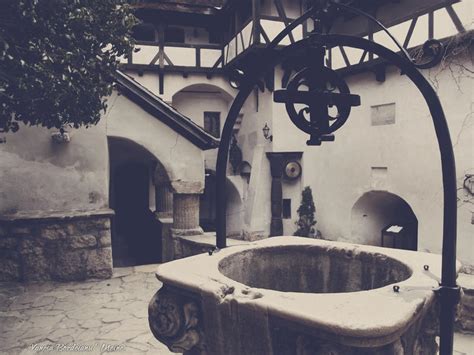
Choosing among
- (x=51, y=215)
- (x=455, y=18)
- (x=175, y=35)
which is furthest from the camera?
(x=175, y=35)

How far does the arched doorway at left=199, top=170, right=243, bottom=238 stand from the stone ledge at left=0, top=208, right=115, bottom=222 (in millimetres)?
8125

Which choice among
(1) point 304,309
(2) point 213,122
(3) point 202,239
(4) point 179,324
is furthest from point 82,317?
(2) point 213,122

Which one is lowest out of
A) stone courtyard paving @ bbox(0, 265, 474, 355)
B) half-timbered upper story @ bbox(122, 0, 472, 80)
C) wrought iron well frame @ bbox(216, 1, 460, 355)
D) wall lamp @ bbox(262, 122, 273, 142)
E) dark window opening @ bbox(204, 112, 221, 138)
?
stone courtyard paving @ bbox(0, 265, 474, 355)

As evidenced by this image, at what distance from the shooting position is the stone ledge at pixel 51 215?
583 cm

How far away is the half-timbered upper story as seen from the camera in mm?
8573

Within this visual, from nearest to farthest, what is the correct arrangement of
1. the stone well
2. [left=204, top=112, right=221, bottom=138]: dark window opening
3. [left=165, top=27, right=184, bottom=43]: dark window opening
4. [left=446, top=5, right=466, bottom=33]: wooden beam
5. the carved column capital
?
the stone well
the carved column capital
[left=446, top=5, right=466, bottom=33]: wooden beam
[left=165, top=27, right=184, bottom=43]: dark window opening
[left=204, top=112, right=221, bottom=138]: dark window opening

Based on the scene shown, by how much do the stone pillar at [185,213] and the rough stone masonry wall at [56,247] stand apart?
1.55 meters

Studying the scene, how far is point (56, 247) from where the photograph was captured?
19.9ft

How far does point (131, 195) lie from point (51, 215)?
857 cm

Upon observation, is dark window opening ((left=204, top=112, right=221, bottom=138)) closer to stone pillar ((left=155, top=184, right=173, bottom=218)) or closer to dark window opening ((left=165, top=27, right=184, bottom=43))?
dark window opening ((left=165, top=27, right=184, bottom=43))

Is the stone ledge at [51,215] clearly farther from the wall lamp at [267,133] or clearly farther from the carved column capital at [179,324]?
the wall lamp at [267,133]

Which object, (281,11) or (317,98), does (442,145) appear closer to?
(317,98)

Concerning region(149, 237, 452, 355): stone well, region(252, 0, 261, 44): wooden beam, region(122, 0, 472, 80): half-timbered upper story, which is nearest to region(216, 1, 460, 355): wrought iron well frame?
Result: region(149, 237, 452, 355): stone well

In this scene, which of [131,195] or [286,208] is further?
[131,195]
